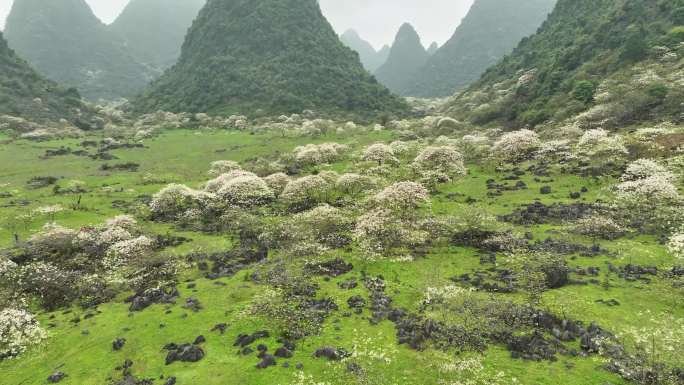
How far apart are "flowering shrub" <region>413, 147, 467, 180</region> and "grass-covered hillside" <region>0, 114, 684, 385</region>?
31 centimetres

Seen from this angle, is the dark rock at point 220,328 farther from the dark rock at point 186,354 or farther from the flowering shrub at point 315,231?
the flowering shrub at point 315,231

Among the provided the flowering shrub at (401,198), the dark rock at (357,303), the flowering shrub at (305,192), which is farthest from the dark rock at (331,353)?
the flowering shrub at (305,192)

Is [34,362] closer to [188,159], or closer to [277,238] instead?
[277,238]

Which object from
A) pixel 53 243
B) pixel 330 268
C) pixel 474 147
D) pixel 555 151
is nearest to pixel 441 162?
pixel 474 147

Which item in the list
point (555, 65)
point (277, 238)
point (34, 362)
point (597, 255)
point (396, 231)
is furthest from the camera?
point (555, 65)

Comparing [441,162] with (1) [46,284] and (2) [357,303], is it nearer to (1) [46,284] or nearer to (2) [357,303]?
(2) [357,303]

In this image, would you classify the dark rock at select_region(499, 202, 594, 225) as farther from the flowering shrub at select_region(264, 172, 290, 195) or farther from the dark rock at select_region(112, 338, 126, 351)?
the dark rock at select_region(112, 338, 126, 351)

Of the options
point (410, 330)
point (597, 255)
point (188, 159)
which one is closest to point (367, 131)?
point (188, 159)

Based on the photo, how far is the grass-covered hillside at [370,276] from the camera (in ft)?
73.7

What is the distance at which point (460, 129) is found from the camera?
4193 inches

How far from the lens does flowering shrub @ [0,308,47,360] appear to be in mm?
25655

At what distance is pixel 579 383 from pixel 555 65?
12529cm

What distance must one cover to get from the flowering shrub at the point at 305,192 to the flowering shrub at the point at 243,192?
3.13 m

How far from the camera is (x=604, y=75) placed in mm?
98812
